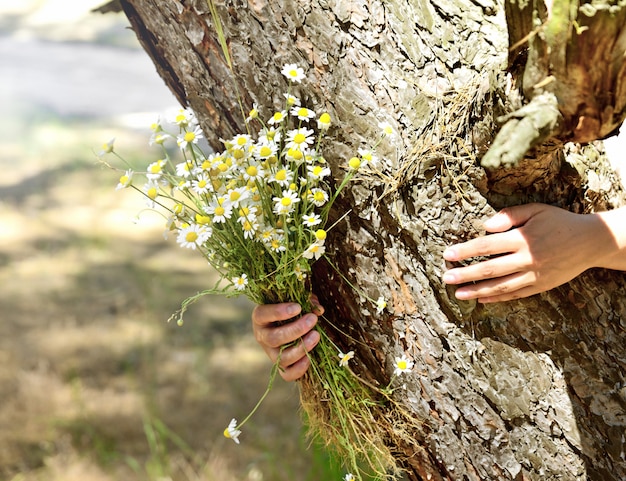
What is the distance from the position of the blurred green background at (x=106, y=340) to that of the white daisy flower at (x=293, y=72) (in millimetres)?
1002

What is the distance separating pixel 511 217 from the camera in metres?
1.05

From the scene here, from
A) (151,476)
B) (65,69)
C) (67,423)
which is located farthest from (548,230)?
(65,69)

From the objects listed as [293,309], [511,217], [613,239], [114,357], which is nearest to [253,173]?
[293,309]

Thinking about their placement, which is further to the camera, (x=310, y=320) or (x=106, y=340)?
(x=106, y=340)

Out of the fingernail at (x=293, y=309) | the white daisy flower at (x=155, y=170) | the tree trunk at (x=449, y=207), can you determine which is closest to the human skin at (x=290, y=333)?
the fingernail at (x=293, y=309)

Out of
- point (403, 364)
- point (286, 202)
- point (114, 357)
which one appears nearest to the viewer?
point (286, 202)

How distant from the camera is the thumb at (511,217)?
105 cm

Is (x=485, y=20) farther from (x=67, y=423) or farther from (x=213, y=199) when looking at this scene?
(x=67, y=423)

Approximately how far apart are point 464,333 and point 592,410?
0.81 ft

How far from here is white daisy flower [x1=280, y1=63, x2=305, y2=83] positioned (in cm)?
106

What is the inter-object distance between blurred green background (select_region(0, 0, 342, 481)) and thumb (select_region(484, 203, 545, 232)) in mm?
979

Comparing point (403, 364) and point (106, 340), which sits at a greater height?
point (403, 364)

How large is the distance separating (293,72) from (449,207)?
346 mm

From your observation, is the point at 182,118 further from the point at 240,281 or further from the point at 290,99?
the point at 240,281
